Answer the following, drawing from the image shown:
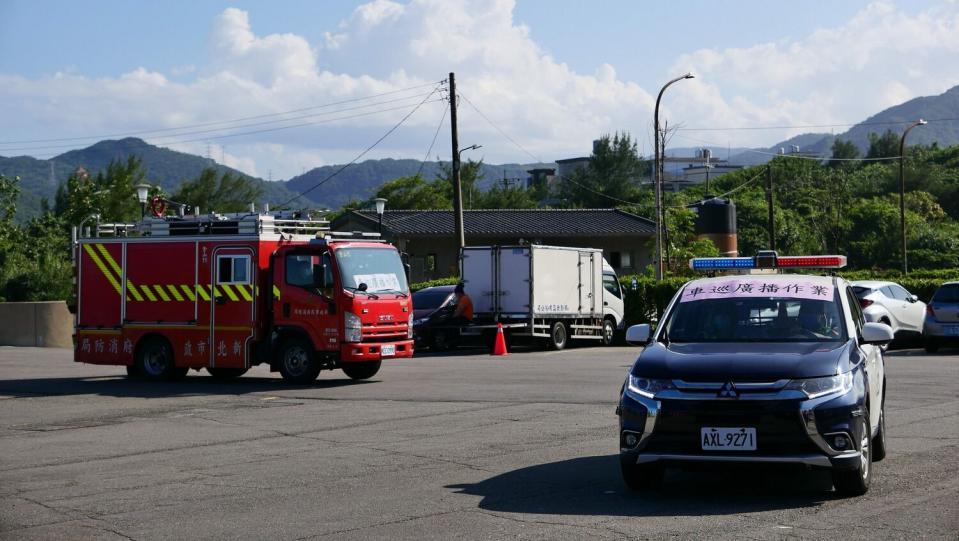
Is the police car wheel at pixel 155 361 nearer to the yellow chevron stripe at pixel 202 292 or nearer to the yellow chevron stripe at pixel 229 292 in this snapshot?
the yellow chevron stripe at pixel 202 292

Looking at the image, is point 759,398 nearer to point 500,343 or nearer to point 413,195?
point 500,343

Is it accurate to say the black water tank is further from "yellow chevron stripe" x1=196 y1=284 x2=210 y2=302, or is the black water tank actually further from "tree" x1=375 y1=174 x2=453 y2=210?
"tree" x1=375 y1=174 x2=453 y2=210

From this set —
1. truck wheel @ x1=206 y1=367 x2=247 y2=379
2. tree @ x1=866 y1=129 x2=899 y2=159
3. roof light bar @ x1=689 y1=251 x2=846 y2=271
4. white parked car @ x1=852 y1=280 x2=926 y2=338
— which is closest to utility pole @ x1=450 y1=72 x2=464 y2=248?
white parked car @ x1=852 y1=280 x2=926 y2=338

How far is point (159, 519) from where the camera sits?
8695mm

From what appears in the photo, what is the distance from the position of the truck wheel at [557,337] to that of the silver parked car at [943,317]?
9090 millimetres

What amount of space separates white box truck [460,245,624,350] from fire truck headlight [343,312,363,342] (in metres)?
10.7

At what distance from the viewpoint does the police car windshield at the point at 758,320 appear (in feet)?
31.6

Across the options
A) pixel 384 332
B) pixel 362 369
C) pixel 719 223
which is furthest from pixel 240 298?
pixel 719 223

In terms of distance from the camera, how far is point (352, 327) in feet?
64.8

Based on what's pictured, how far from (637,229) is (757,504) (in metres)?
56.7

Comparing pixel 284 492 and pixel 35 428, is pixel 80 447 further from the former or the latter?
pixel 284 492

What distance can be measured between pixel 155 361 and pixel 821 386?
15.3 m

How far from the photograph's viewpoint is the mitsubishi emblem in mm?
8492

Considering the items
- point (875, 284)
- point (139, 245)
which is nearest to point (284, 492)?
point (139, 245)
